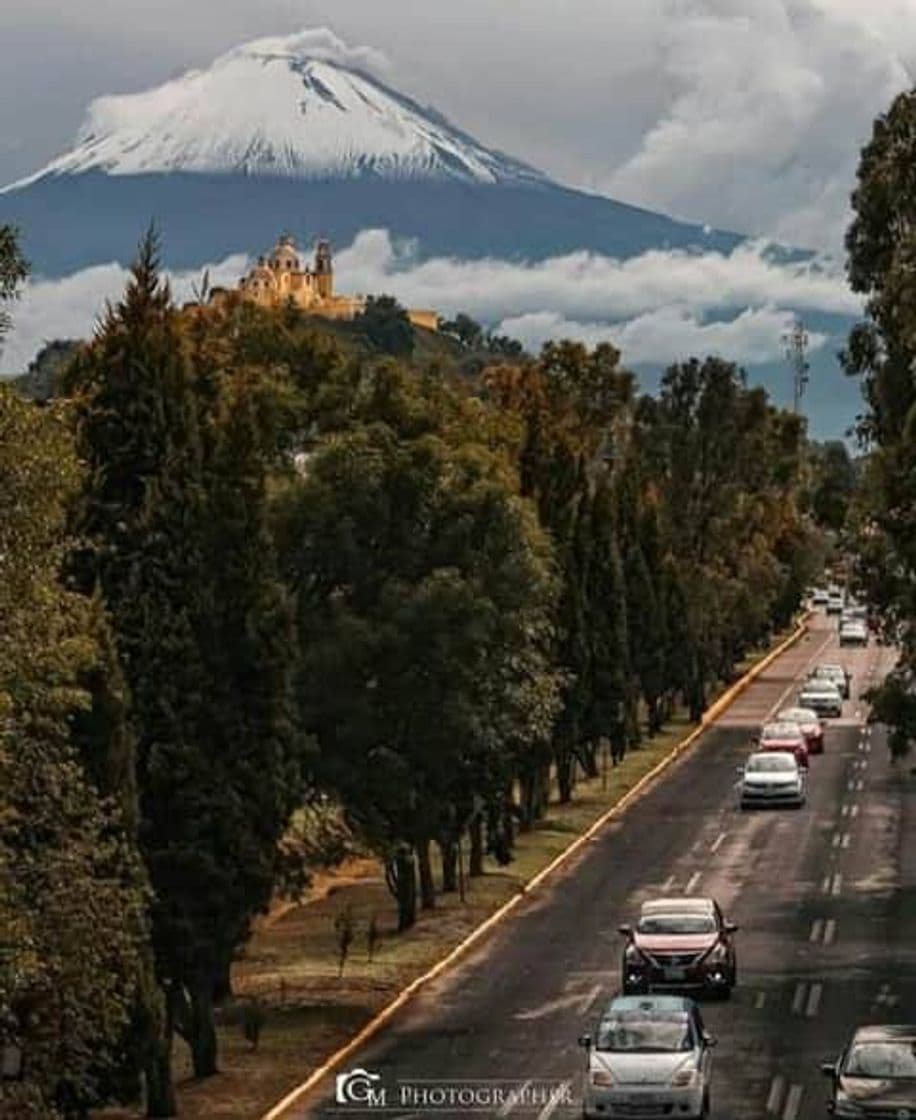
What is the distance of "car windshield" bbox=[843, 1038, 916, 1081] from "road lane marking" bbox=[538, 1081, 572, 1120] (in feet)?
12.0

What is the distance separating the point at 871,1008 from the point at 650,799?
118 ft

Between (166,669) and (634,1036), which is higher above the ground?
(166,669)

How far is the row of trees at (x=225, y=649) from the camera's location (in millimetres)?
22656

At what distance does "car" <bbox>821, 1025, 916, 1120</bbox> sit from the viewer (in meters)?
26.2

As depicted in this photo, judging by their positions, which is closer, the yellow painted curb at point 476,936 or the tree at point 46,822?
the tree at point 46,822

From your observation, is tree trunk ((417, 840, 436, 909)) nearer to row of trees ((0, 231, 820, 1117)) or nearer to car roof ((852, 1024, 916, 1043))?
row of trees ((0, 231, 820, 1117))

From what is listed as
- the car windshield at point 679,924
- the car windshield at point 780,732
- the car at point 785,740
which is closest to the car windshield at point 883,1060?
the car windshield at point 679,924

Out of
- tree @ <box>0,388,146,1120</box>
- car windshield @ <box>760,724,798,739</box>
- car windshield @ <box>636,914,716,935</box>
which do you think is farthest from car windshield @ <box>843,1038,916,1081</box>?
car windshield @ <box>760,724,798,739</box>

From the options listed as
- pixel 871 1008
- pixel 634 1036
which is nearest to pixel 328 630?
pixel 871 1008

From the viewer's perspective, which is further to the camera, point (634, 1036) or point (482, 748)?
point (482, 748)

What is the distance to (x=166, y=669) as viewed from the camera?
1207 inches

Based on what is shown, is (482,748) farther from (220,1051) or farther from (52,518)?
(52,518)

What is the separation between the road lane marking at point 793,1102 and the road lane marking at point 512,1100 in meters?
3.21

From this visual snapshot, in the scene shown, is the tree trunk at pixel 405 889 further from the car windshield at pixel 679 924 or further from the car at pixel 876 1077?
the car at pixel 876 1077
